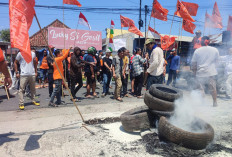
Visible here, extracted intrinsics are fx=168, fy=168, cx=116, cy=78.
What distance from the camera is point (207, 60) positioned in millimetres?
5191

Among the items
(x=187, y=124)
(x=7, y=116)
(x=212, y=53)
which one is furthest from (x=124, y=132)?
(x=212, y=53)

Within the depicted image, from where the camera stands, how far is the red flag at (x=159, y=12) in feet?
28.7

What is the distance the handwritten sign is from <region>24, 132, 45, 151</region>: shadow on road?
315 inches

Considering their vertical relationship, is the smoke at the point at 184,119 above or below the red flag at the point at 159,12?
below

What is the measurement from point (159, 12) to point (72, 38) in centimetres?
566

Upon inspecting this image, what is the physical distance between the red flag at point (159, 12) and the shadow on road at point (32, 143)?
8.15 m

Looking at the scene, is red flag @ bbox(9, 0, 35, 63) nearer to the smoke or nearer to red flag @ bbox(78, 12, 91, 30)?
the smoke

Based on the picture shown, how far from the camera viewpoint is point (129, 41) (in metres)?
21.0

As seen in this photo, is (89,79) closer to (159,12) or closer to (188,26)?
(159,12)

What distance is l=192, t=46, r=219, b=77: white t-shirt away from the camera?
5164mm

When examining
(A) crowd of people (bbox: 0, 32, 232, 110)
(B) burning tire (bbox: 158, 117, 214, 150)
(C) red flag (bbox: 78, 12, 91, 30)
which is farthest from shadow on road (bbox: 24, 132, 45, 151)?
(C) red flag (bbox: 78, 12, 91, 30)

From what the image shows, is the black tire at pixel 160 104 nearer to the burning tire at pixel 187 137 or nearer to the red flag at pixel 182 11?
the burning tire at pixel 187 137

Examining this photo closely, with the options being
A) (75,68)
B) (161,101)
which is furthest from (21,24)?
(75,68)

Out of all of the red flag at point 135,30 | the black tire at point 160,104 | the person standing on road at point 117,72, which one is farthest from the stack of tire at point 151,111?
the red flag at point 135,30
